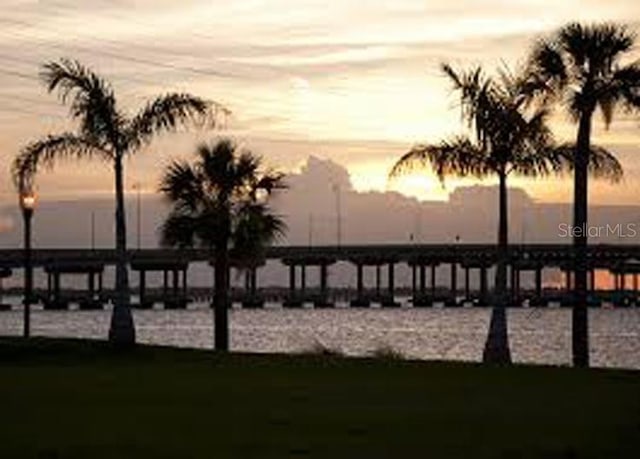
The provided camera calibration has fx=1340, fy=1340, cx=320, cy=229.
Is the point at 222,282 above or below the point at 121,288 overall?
below

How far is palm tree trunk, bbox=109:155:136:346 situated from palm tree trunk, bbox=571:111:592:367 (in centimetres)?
1046

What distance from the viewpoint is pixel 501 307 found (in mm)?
30484

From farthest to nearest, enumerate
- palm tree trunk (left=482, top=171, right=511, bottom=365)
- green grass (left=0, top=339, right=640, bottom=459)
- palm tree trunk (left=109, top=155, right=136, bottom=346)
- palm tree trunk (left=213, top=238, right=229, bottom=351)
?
palm tree trunk (left=213, top=238, right=229, bottom=351)
palm tree trunk (left=109, top=155, right=136, bottom=346)
palm tree trunk (left=482, top=171, right=511, bottom=365)
green grass (left=0, top=339, right=640, bottom=459)

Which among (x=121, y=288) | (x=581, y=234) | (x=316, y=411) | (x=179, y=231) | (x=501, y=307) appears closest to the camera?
(x=316, y=411)

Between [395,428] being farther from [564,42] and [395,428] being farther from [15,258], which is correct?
[15,258]

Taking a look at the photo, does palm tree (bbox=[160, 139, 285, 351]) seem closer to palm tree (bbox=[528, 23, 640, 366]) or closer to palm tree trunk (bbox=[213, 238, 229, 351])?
palm tree trunk (bbox=[213, 238, 229, 351])

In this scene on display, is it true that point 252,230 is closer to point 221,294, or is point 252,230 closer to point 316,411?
point 221,294

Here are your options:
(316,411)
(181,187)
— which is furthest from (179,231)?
(316,411)

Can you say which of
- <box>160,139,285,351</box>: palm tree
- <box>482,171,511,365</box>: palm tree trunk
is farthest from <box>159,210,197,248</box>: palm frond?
<box>482,171,511,365</box>: palm tree trunk

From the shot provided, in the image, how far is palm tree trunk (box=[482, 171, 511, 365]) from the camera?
3012 cm

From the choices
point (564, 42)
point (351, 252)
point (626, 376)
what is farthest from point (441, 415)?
point (351, 252)

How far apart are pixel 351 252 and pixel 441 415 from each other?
165353 millimetres

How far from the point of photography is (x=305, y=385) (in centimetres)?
2033

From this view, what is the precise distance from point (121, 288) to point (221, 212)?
336 inches
